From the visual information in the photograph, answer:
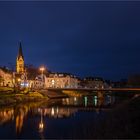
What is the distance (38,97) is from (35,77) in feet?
205

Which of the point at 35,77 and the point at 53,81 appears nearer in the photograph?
the point at 35,77

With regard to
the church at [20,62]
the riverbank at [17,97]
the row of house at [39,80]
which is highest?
the church at [20,62]

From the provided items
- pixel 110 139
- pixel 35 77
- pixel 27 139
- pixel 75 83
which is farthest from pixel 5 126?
pixel 75 83

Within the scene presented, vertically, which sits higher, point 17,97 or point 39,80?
point 39,80

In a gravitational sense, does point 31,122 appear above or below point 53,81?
below

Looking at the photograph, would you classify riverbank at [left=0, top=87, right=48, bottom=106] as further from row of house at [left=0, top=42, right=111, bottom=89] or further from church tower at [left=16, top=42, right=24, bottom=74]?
church tower at [left=16, top=42, right=24, bottom=74]

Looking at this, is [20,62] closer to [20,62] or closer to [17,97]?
[20,62]

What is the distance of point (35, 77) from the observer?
6358 inches

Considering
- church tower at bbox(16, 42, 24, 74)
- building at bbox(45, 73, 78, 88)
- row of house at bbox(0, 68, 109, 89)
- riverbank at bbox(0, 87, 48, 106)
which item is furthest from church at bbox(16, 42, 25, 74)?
riverbank at bbox(0, 87, 48, 106)

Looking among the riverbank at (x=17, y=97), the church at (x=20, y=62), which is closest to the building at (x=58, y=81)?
the church at (x=20, y=62)

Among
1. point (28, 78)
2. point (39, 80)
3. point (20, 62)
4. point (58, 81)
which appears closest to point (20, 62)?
point (20, 62)

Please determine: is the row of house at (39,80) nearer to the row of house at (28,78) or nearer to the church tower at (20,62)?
the row of house at (28,78)

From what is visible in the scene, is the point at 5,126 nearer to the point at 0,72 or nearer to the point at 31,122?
the point at 31,122

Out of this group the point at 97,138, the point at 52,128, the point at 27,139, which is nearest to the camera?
the point at 97,138
